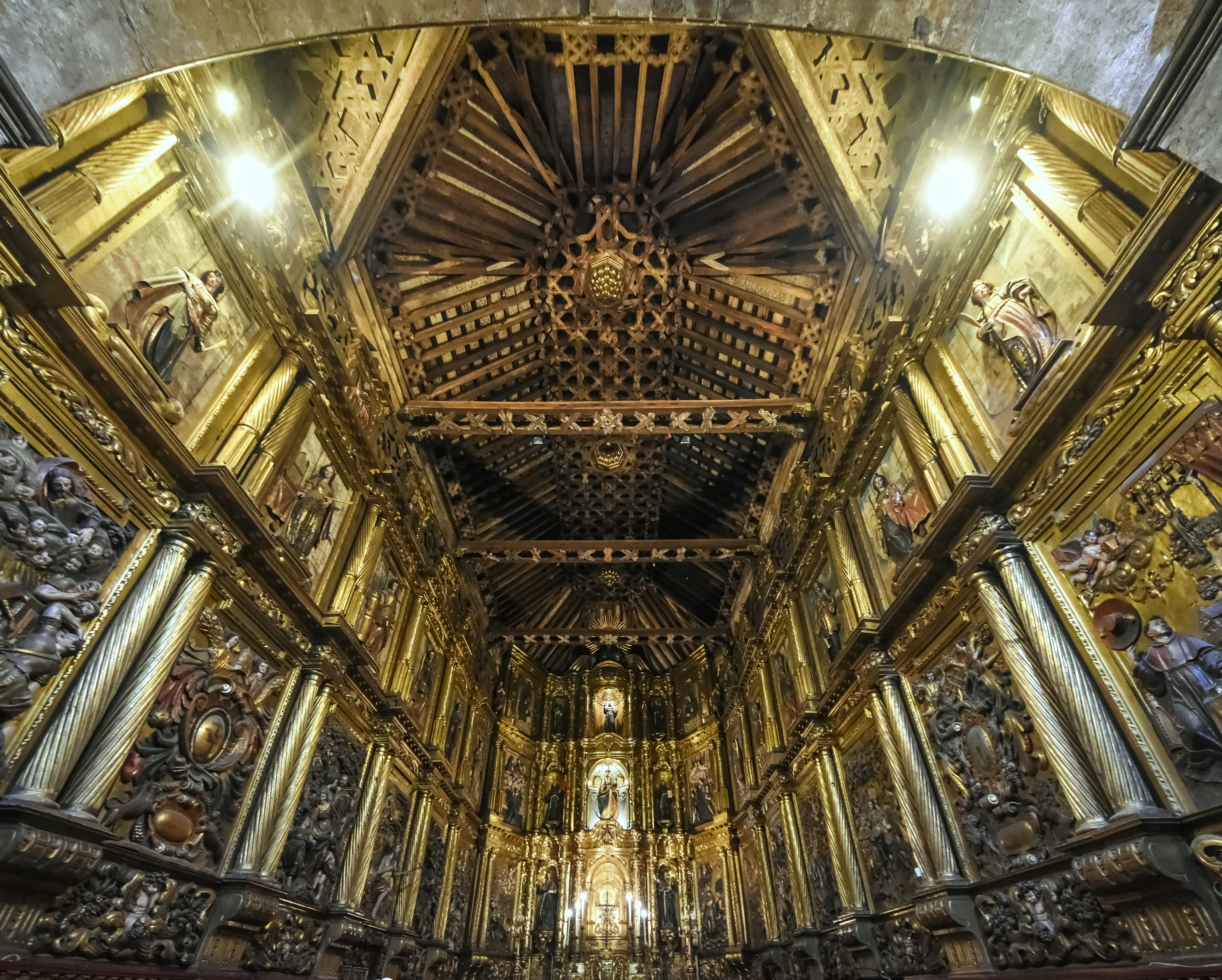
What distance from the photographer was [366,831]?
381 inches

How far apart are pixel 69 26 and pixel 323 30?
1405mm

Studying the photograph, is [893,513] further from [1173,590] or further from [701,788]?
[701,788]

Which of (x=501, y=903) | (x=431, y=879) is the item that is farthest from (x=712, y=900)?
(x=431, y=879)

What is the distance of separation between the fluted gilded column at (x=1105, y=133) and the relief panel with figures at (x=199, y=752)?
29.8 ft

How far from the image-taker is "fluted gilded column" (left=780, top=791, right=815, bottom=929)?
425 inches

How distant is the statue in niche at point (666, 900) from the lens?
16547mm

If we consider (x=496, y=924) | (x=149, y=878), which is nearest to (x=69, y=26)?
(x=149, y=878)

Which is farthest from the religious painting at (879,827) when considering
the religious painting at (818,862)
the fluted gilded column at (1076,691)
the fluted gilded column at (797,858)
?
the fluted gilded column at (1076,691)

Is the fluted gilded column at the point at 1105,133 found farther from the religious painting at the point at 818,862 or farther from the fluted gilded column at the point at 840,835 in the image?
the religious painting at the point at 818,862

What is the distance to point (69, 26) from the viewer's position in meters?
→ 3.37

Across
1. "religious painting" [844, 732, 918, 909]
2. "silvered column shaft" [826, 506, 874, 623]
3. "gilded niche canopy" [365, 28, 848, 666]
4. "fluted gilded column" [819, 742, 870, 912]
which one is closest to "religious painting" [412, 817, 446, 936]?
A: "gilded niche canopy" [365, 28, 848, 666]

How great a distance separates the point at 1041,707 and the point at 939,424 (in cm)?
339

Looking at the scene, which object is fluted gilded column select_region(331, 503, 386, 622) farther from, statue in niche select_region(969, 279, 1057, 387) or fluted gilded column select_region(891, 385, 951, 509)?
statue in niche select_region(969, 279, 1057, 387)

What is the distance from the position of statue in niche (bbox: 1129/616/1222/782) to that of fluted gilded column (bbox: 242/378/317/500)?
8745 mm
